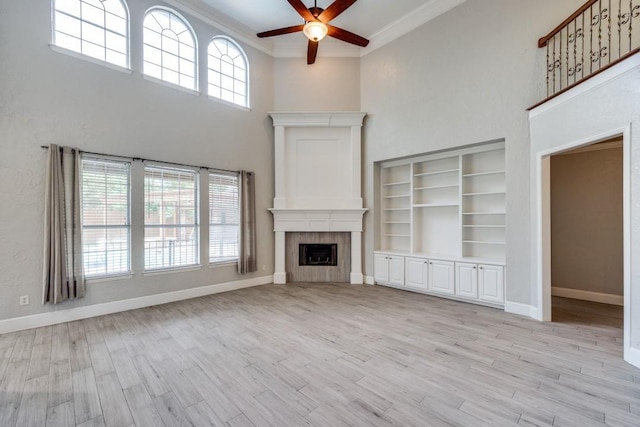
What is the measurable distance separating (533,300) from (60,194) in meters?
6.55

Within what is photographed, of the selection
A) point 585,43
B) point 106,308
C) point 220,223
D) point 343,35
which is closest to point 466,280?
point 585,43

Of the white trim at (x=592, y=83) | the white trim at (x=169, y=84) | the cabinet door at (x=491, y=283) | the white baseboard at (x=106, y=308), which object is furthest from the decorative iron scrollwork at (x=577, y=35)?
the white baseboard at (x=106, y=308)

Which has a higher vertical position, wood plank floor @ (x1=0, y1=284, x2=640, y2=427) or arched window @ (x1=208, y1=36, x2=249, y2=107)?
arched window @ (x1=208, y1=36, x2=249, y2=107)

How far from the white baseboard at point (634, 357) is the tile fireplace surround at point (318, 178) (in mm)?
3909

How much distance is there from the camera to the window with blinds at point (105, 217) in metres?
3.96

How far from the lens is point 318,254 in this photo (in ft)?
20.5

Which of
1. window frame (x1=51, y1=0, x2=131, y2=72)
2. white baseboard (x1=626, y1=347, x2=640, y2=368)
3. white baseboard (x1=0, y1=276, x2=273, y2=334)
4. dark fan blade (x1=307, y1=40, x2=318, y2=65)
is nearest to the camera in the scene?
white baseboard (x1=626, y1=347, x2=640, y2=368)

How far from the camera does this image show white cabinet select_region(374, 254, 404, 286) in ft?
17.9

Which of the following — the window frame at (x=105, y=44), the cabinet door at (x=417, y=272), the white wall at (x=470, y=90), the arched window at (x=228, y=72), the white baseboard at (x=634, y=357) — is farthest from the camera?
the arched window at (x=228, y=72)

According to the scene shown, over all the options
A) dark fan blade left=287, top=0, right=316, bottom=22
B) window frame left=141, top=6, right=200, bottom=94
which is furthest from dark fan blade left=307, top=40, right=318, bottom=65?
window frame left=141, top=6, right=200, bottom=94

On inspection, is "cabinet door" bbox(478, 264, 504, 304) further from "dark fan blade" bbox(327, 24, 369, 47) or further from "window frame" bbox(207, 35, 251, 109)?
"window frame" bbox(207, 35, 251, 109)

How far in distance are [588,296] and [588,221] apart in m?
1.28

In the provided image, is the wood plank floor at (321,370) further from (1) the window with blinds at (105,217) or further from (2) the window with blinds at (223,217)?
(2) the window with blinds at (223,217)

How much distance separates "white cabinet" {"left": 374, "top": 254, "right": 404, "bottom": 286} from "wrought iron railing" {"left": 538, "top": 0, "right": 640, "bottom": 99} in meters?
3.48
